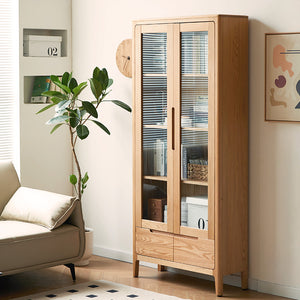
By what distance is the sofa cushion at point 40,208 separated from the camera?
4.74m

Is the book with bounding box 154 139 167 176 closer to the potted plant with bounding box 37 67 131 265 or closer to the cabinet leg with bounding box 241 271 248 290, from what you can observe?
the potted plant with bounding box 37 67 131 265

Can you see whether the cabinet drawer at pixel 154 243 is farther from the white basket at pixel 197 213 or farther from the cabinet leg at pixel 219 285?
the cabinet leg at pixel 219 285

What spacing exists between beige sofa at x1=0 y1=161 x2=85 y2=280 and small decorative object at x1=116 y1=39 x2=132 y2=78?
120cm

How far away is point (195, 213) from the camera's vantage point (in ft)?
15.1

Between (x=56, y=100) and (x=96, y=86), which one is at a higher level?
(x=96, y=86)

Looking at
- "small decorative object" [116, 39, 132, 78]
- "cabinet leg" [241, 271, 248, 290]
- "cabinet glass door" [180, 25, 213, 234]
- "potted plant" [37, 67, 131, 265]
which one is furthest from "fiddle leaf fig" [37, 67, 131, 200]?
"cabinet leg" [241, 271, 248, 290]

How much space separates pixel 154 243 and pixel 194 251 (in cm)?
37

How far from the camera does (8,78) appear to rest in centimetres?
559

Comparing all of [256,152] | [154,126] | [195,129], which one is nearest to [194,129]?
[195,129]

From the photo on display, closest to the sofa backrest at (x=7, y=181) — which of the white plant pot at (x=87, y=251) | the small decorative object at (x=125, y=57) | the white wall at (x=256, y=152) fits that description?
the white plant pot at (x=87, y=251)

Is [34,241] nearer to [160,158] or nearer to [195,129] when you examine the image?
[160,158]

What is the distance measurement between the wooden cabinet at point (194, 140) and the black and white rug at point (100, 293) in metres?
0.32

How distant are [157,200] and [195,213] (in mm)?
352

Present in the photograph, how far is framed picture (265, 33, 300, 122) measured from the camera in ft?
14.1
